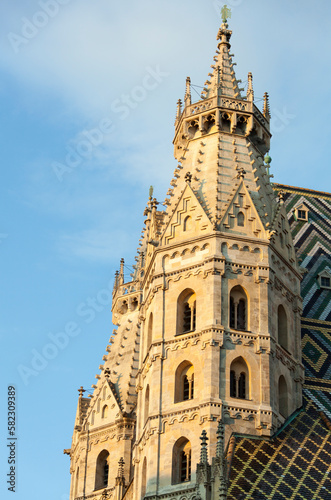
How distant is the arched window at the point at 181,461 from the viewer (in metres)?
33.8

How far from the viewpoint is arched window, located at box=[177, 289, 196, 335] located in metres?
36.2

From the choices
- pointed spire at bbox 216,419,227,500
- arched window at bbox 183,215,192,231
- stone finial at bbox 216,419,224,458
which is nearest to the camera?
pointed spire at bbox 216,419,227,500

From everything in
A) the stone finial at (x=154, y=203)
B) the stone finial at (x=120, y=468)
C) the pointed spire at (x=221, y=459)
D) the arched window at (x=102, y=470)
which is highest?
the stone finial at (x=154, y=203)

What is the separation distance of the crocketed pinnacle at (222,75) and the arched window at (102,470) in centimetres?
1195

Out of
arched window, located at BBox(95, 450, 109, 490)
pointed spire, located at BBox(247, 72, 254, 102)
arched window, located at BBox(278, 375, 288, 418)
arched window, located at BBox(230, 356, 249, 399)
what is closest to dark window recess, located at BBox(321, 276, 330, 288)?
pointed spire, located at BBox(247, 72, 254, 102)

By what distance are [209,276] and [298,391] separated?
3911 millimetres

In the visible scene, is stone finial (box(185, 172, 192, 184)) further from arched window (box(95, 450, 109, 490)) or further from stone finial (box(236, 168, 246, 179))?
arched window (box(95, 450, 109, 490))

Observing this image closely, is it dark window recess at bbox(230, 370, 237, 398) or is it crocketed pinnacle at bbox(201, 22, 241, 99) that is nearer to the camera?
dark window recess at bbox(230, 370, 237, 398)

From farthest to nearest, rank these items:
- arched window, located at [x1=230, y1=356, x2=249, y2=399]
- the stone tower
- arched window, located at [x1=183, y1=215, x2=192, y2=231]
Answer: arched window, located at [x1=183, y1=215, x2=192, y2=231] → arched window, located at [x1=230, y1=356, x2=249, y2=399] → the stone tower

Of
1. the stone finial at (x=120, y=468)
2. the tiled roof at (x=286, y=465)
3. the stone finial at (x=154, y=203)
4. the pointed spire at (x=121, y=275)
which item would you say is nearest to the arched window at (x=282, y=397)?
the tiled roof at (x=286, y=465)

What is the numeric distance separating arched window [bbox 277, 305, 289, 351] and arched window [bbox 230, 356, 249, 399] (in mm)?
2274

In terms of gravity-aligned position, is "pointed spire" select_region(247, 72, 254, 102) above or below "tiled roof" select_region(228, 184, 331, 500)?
above

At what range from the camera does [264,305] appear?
3625cm

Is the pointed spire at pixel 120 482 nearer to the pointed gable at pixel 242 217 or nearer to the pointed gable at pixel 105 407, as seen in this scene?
the pointed gable at pixel 105 407
